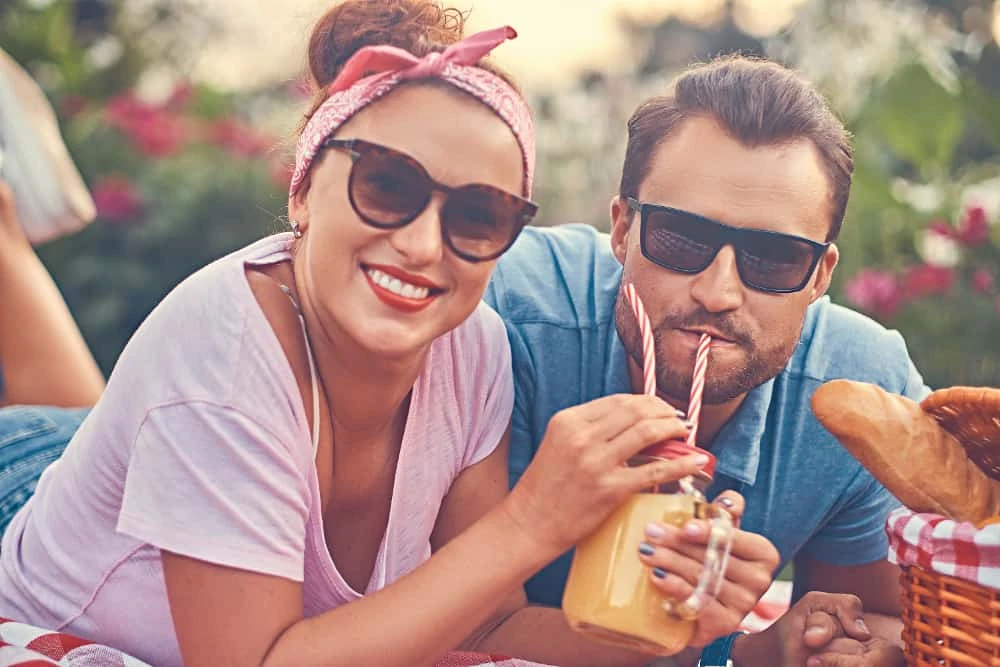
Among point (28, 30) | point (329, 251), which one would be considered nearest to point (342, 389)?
point (329, 251)

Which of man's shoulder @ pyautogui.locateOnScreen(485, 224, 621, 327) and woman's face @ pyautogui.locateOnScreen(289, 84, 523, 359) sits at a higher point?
woman's face @ pyautogui.locateOnScreen(289, 84, 523, 359)

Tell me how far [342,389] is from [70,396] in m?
1.70

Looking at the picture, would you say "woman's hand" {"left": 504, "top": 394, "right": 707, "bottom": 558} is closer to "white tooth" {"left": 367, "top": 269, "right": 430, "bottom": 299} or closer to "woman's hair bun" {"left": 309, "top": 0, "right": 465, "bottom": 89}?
"white tooth" {"left": 367, "top": 269, "right": 430, "bottom": 299}

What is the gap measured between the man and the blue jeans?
1180 millimetres

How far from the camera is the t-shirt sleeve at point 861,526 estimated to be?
2.71 metres

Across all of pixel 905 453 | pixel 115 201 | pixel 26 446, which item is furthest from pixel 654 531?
pixel 115 201

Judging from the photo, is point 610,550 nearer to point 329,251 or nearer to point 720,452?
point 329,251

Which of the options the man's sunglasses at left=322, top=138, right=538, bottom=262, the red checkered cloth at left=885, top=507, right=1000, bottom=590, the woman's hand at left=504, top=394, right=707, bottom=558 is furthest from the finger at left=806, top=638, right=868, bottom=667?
the man's sunglasses at left=322, top=138, right=538, bottom=262

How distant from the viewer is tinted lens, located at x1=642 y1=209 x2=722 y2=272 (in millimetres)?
2250

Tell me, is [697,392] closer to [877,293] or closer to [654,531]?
[654,531]

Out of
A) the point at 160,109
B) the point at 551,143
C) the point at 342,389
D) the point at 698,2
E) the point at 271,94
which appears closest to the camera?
the point at 342,389

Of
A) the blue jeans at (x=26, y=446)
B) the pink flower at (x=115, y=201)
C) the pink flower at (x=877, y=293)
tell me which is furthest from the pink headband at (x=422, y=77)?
the pink flower at (x=115, y=201)

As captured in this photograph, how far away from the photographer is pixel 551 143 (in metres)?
7.51

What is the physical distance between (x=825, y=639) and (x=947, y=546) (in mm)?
523
